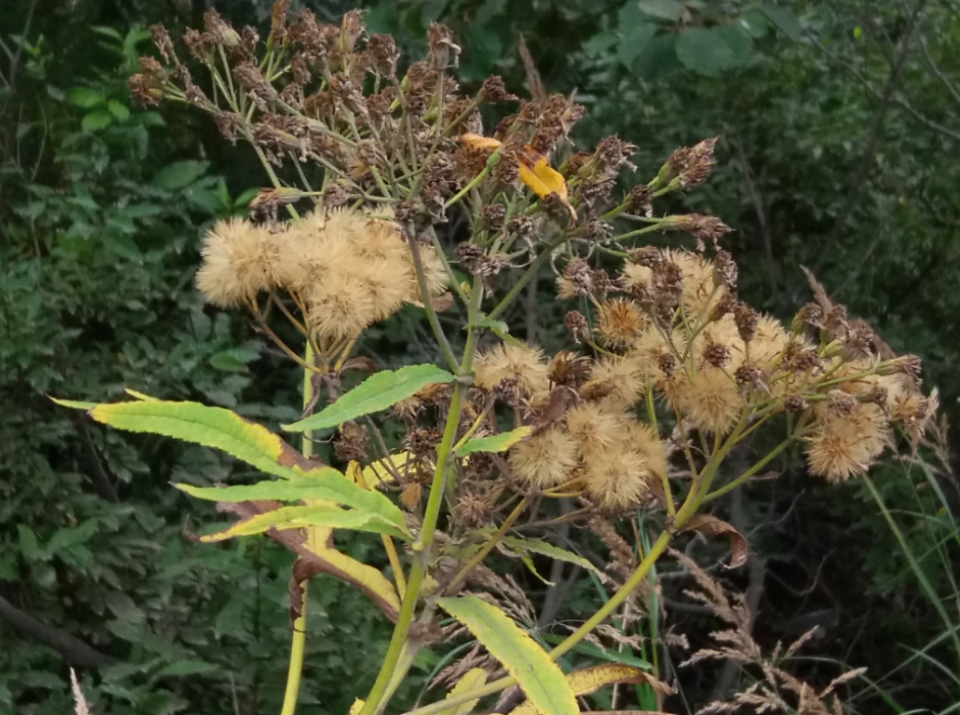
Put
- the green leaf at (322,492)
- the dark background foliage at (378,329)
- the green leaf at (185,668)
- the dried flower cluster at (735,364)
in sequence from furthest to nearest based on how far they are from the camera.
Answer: the dark background foliage at (378,329) < the green leaf at (185,668) < the dried flower cluster at (735,364) < the green leaf at (322,492)

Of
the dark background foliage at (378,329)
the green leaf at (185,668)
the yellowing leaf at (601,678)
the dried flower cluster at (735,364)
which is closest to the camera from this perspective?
the dried flower cluster at (735,364)

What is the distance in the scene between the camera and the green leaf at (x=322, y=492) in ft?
1.68

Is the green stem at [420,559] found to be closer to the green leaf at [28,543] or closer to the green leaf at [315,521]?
the green leaf at [315,521]

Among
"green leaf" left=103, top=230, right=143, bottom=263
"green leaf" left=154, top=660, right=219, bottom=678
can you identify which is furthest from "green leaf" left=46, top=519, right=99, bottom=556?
"green leaf" left=103, top=230, right=143, bottom=263

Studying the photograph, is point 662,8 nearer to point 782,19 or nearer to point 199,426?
point 782,19

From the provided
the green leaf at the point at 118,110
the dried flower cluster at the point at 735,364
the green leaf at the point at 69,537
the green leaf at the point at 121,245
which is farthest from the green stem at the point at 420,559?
the green leaf at the point at 118,110

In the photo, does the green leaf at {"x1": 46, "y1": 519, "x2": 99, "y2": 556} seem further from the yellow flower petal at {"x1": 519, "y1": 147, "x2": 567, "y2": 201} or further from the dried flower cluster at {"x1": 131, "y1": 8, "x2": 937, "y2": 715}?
the yellow flower petal at {"x1": 519, "y1": 147, "x2": 567, "y2": 201}

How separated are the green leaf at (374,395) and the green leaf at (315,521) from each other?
0.05m

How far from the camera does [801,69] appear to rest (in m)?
1.79

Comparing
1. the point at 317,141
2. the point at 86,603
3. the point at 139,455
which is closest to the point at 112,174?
the point at 139,455

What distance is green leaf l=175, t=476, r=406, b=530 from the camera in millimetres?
511

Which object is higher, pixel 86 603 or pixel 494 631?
pixel 494 631

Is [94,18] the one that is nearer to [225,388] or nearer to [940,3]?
[225,388]

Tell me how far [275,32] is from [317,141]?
23cm
